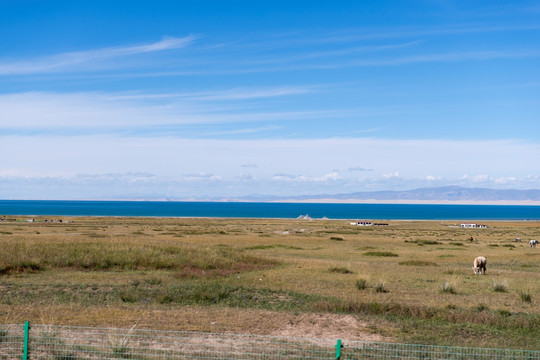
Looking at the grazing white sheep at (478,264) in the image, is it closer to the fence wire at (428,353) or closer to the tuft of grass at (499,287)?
the tuft of grass at (499,287)

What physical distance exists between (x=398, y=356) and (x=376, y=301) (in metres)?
7.77

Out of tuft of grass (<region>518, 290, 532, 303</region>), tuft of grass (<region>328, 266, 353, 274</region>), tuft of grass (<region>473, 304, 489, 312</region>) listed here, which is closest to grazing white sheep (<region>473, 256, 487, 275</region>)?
tuft of grass (<region>328, 266, 353, 274</region>)

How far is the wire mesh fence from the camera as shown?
1191cm

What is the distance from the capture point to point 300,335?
14.9m

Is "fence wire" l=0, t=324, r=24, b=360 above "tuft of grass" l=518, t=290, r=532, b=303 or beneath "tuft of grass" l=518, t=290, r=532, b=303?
above

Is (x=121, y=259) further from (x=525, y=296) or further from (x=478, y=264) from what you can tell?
(x=525, y=296)

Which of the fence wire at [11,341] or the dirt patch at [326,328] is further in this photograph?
the dirt patch at [326,328]

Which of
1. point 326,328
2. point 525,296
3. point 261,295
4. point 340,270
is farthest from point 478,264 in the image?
point 326,328

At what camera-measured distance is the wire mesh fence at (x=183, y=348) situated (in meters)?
11.9

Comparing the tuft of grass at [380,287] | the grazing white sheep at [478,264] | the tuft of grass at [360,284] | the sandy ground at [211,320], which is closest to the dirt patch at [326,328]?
the sandy ground at [211,320]

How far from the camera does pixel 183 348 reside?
12977 millimetres

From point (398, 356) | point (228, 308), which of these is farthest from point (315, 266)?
point (398, 356)

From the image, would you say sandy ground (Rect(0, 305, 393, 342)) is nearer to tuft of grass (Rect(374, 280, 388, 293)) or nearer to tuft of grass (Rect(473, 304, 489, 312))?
tuft of grass (Rect(473, 304, 489, 312))

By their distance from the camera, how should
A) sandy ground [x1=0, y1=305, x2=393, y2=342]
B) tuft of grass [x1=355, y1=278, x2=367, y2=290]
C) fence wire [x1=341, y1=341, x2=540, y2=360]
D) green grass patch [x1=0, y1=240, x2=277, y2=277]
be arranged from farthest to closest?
green grass patch [x1=0, y1=240, x2=277, y2=277]
tuft of grass [x1=355, y1=278, x2=367, y2=290]
sandy ground [x1=0, y1=305, x2=393, y2=342]
fence wire [x1=341, y1=341, x2=540, y2=360]
